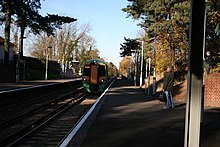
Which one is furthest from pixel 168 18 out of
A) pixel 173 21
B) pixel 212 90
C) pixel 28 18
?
pixel 28 18

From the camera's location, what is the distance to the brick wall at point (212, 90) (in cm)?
1898

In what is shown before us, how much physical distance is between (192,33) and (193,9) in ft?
1.30

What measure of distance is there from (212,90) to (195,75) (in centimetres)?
1425

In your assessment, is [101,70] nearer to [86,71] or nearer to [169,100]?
[86,71]

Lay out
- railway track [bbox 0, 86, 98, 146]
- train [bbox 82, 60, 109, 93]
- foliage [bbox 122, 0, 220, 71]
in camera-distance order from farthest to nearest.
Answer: train [bbox 82, 60, 109, 93] < foliage [bbox 122, 0, 220, 71] < railway track [bbox 0, 86, 98, 146]

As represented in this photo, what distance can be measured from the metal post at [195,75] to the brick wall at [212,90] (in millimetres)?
13881

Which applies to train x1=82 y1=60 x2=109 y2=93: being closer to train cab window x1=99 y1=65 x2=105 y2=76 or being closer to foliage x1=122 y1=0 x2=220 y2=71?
train cab window x1=99 y1=65 x2=105 y2=76

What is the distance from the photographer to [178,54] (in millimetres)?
35750

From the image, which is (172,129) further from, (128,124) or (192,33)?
(192,33)

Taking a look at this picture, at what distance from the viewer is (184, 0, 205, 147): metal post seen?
5.67 metres

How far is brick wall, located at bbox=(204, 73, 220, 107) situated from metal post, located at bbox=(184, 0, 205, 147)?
13.9 m

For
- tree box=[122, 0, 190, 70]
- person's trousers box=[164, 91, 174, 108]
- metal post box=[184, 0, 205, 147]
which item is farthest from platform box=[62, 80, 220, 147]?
tree box=[122, 0, 190, 70]

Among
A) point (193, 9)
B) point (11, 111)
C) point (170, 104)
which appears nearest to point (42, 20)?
point (11, 111)

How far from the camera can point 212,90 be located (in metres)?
19.2
